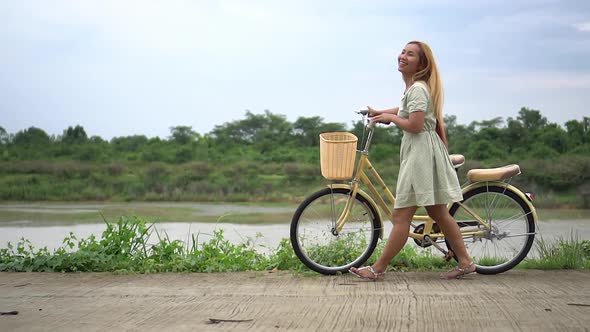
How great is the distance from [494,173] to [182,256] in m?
2.31

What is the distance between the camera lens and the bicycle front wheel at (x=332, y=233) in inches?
172

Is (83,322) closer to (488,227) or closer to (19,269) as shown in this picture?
(19,269)

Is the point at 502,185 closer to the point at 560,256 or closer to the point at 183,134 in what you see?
the point at 560,256

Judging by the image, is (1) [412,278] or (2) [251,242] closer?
(1) [412,278]

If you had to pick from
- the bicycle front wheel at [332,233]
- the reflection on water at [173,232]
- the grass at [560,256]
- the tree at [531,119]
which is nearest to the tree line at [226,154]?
the tree at [531,119]

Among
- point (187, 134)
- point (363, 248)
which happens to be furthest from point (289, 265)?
point (187, 134)

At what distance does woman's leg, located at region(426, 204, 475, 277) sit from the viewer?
4.20 m

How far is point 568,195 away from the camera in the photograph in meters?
10.4

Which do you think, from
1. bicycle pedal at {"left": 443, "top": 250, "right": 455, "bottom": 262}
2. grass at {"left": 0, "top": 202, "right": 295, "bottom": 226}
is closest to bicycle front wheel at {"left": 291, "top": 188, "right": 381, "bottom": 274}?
bicycle pedal at {"left": 443, "top": 250, "right": 455, "bottom": 262}

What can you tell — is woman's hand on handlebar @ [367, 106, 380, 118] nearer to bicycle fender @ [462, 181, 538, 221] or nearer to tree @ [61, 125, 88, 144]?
bicycle fender @ [462, 181, 538, 221]

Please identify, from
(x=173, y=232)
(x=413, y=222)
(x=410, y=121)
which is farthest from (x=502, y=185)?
(x=173, y=232)

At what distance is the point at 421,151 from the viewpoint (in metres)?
4.09

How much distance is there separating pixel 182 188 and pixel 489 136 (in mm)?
5920

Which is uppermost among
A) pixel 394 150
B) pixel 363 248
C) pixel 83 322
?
pixel 394 150
